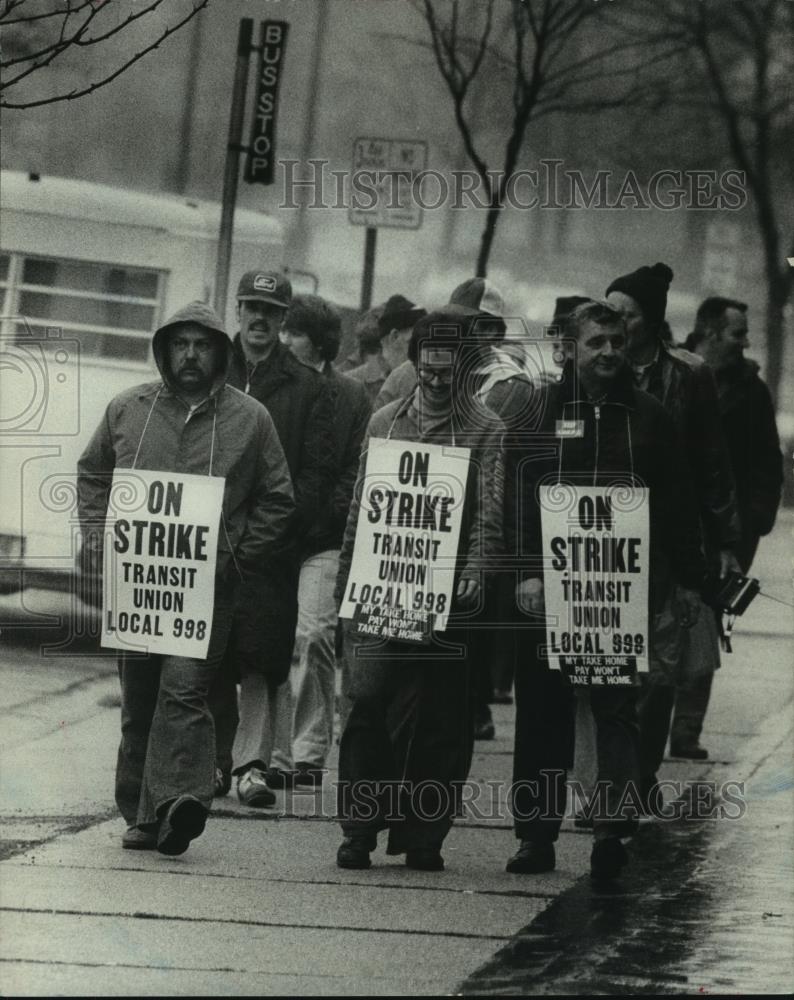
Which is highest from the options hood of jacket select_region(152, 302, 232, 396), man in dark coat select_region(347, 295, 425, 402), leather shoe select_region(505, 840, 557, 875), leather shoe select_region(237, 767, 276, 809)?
man in dark coat select_region(347, 295, 425, 402)

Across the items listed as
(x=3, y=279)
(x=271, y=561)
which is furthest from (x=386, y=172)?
(x=271, y=561)

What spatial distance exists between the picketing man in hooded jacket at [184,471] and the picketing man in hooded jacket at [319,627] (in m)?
1.32

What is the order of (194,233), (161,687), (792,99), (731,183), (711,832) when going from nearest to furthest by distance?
(161,687) < (711,832) < (731,183) < (792,99) < (194,233)

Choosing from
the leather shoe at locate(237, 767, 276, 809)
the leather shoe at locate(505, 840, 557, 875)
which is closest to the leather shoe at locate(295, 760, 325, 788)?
the leather shoe at locate(237, 767, 276, 809)

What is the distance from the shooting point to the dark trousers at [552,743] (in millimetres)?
8031

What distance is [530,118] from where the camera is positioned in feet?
33.4

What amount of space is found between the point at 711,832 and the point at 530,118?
10.6 ft

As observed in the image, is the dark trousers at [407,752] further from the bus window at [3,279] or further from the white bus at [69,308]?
the bus window at [3,279]

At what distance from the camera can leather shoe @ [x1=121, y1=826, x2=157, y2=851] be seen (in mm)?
7863

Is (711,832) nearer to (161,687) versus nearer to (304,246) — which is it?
(161,687)

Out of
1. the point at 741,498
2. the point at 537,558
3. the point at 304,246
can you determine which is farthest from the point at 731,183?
the point at 304,246

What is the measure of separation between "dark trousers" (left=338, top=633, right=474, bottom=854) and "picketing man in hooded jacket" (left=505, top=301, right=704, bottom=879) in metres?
0.25

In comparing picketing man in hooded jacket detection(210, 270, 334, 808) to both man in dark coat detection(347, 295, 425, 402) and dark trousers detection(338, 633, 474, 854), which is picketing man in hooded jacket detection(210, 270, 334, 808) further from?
man in dark coat detection(347, 295, 425, 402)

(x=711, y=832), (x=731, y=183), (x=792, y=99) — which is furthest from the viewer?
(x=792, y=99)
